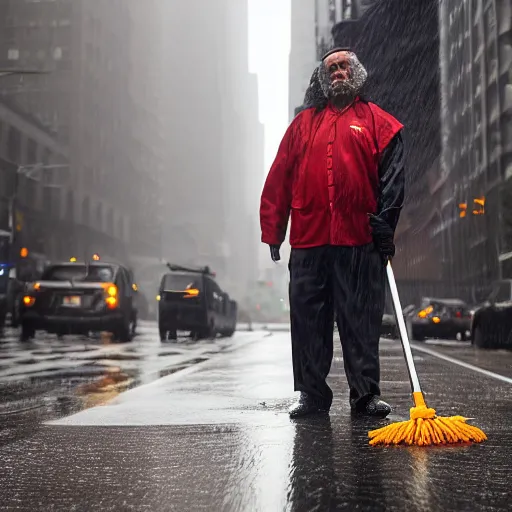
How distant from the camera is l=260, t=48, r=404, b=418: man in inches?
178

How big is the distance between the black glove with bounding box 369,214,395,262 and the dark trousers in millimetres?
96

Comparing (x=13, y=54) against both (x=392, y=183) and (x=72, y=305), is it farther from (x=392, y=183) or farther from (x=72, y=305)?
(x=392, y=183)

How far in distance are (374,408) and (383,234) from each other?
89 cm

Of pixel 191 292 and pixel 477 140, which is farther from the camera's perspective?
pixel 477 140

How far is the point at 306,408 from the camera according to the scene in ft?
14.7

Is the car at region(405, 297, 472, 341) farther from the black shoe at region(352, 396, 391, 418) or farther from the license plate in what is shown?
the black shoe at region(352, 396, 391, 418)

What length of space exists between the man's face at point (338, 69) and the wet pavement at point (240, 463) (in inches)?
69.3

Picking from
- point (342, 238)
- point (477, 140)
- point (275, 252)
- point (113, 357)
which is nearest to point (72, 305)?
point (113, 357)

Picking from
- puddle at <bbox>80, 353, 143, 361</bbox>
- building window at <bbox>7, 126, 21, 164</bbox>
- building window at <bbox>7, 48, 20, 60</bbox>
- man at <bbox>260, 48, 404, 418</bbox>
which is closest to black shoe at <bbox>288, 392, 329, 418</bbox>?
man at <bbox>260, 48, 404, 418</bbox>

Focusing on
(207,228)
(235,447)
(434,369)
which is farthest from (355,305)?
(207,228)

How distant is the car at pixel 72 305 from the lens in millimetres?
16578

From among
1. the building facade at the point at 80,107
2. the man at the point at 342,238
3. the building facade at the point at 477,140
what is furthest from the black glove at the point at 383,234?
the building facade at the point at 80,107

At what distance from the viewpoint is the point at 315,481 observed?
2783mm

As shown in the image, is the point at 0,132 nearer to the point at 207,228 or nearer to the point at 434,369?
the point at 434,369
